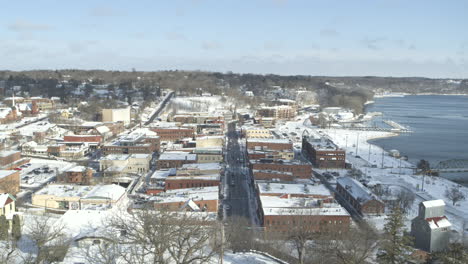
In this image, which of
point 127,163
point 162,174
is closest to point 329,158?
point 162,174

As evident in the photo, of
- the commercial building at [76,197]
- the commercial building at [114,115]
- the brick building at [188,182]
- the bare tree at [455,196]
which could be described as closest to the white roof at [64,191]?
the commercial building at [76,197]

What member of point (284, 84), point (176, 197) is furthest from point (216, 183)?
point (284, 84)

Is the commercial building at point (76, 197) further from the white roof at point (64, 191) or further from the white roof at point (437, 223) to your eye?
the white roof at point (437, 223)

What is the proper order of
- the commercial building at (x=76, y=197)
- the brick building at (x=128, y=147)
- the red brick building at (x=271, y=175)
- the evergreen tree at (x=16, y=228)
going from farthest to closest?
the brick building at (x=128, y=147), the red brick building at (x=271, y=175), the commercial building at (x=76, y=197), the evergreen tree at (x=16, y=228)

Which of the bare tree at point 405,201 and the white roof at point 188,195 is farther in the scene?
the bare tree at point 405,201

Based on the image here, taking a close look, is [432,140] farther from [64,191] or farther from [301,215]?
[64,191]

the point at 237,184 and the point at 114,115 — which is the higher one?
the point at 114,115

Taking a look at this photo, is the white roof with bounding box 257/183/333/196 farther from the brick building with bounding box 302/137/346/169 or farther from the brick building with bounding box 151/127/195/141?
the brick building with bounding box 151/127/195/141
